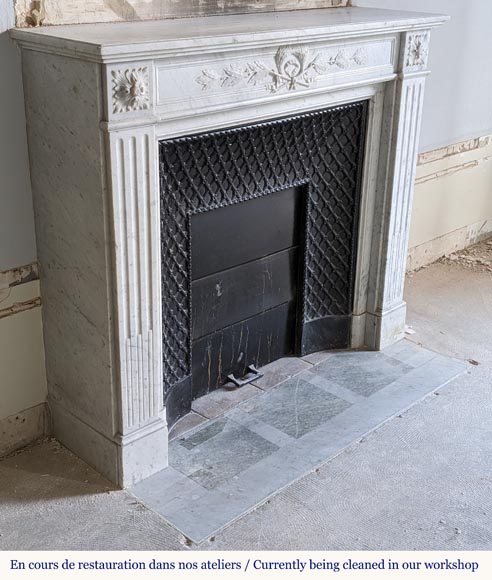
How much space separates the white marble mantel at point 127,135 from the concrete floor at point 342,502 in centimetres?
15

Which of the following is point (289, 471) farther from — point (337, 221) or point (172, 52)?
point (172, 52)

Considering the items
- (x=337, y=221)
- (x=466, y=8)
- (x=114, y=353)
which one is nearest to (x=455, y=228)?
(x=466, y=8)

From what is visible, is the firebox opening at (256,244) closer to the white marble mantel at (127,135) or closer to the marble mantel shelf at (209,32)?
the white marble mantel at (127,135)

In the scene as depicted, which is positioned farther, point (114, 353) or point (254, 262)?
point (254, 262)

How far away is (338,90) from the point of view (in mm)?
3072

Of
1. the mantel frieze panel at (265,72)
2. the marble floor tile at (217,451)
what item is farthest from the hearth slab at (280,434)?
the mantel frieze panel at (265,72)

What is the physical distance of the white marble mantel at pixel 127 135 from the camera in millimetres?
2318

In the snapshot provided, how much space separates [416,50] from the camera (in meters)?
3.26

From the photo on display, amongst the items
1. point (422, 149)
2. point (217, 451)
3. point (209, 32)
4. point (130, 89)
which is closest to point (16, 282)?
point (130, 89)

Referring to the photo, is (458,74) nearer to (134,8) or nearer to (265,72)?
(265,72)

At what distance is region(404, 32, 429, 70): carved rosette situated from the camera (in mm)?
3217

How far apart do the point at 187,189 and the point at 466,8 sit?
233 cm

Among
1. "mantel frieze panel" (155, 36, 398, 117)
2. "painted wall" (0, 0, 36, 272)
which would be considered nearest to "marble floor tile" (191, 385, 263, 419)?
"painted wall" (0, 0, 36, 272)

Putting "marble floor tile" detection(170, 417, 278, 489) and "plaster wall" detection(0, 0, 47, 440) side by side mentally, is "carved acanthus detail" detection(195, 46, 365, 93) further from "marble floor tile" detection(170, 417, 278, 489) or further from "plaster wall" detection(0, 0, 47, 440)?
"marble floor tile" detection(170, 417, 278, 489)
